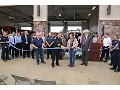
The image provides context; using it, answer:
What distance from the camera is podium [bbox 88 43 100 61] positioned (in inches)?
393

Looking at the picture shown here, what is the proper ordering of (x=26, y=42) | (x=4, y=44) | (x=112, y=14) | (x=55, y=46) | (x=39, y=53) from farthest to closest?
(x=112, y=14), (x=26, y=42), (x=4, y=44), (x=39, y=53), (x=55, y=46)

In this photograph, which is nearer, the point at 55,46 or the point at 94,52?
the point at 55,46

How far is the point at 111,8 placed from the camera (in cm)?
1230

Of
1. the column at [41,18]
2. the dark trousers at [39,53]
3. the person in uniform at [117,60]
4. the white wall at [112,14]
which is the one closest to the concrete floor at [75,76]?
the person in uniform at [117,60]

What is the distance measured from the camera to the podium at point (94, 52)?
32.7ft

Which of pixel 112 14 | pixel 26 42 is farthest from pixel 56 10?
pixel 26 42

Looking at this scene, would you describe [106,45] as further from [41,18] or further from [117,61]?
[41,18]

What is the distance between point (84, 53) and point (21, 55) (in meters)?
4.30

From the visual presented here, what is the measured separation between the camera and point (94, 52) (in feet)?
33.3

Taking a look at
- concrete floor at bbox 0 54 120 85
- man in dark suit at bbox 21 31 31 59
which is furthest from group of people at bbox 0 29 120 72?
concrete floor at bbox 0 54 120 85

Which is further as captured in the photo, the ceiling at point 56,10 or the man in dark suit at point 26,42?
the ceiling at point 56,10

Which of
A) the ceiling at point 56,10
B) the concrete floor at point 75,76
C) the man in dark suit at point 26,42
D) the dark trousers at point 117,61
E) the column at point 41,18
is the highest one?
the ceiling at point 56,10

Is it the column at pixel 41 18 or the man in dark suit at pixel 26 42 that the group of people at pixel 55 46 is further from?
the column at pixel 41 18

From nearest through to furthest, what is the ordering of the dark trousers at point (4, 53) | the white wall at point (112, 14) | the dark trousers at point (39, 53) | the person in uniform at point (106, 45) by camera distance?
the dark trousers at point (39, 53) < the person in uniform at point (106, 45) < the dark trousers at point (4, 53) < the white wall at point (112, 14)
